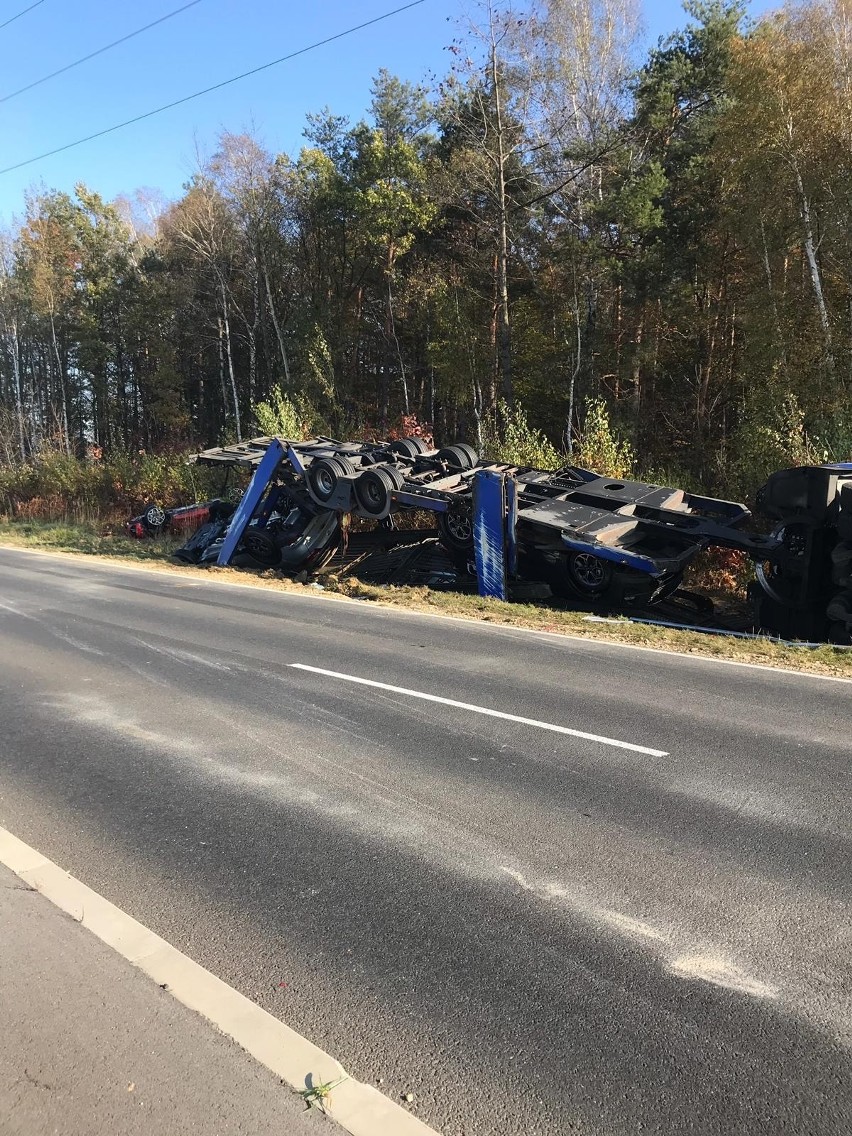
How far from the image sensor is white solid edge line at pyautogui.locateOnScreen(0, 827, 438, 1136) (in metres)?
2.36

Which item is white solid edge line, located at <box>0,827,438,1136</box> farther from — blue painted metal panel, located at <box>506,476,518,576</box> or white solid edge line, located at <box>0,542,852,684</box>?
blue painted metal panel, located at <box>506,476,518,576</box>

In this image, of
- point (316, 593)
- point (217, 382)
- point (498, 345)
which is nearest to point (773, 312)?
point (498, 345)

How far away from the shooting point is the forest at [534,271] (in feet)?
58.1

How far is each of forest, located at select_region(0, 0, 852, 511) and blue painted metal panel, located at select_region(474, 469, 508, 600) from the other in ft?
16.7

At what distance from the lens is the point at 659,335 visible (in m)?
26.5

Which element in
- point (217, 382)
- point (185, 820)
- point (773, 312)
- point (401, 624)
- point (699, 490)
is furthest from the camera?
point (217, 382)

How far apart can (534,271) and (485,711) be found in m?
24.9

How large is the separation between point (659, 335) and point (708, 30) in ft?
29.2

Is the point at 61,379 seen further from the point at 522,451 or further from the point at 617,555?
the point at 617,555

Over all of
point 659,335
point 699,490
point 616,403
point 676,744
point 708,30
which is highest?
point 708,30

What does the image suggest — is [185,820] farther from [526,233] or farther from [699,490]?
[526,233]

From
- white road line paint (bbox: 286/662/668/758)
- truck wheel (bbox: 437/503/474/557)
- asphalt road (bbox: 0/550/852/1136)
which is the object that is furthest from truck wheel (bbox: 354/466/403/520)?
asphalt road (bbox: 0/550/852/1136)

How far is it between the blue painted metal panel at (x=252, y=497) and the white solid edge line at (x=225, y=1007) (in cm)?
1237

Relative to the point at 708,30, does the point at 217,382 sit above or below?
below
